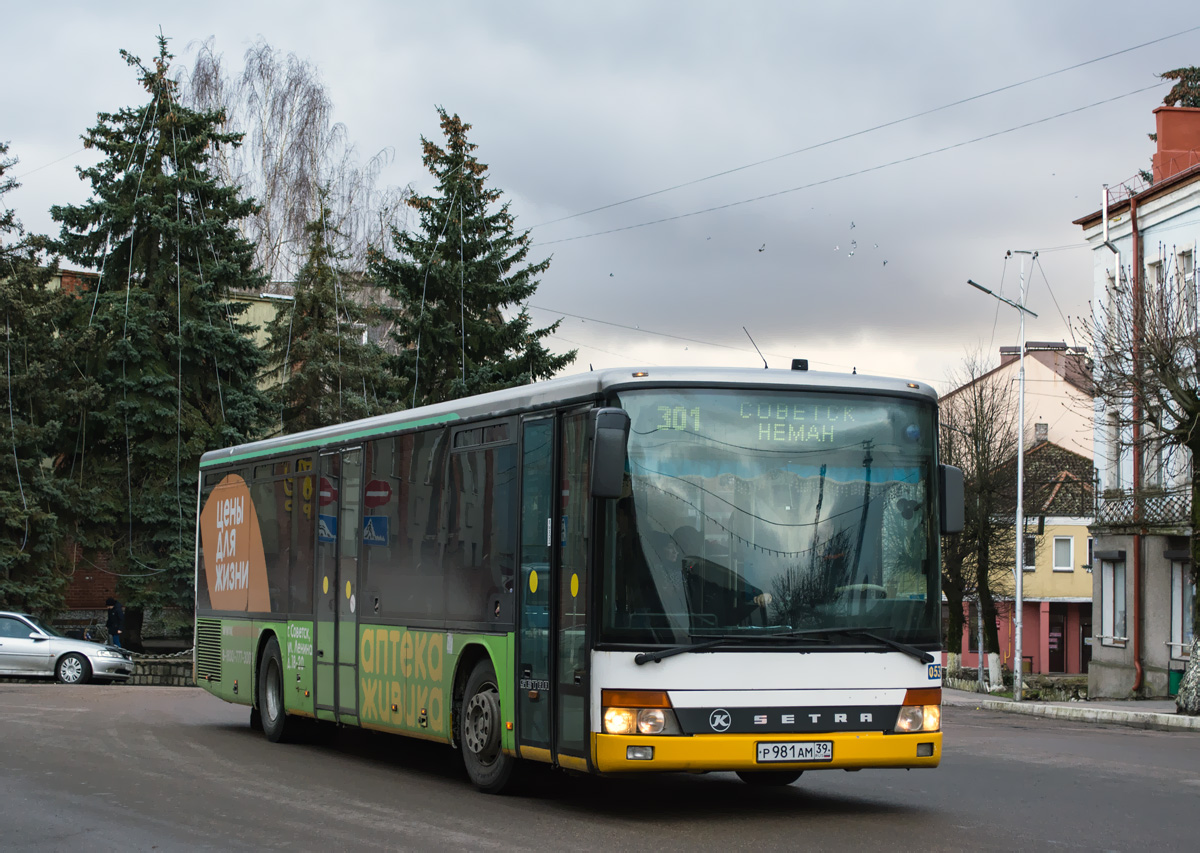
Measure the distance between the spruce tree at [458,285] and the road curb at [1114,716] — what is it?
46.8ft

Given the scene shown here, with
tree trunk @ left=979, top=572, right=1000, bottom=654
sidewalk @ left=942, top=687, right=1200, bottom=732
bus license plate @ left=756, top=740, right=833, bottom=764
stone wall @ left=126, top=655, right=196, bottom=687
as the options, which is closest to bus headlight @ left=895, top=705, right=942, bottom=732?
bus license plate @ left=756, top=740, right=833, bottom=764

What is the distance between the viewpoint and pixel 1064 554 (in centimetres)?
7000

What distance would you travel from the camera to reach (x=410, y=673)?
498 inches

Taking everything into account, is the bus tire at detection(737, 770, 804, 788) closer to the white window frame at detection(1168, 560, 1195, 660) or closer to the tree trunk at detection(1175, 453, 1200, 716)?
the tree trunk at detection(1175, 453, 1200, 716)

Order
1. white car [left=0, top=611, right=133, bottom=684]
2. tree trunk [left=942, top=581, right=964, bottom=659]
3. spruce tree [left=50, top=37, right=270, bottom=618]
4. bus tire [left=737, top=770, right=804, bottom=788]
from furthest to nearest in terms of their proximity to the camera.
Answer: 1. tree trunk [left=942, top=581, right=964, bottom=659]
2. spruce tree [left=50, top=37, right=270, bottom=618]
3. white car [left=0, top=611, right=133, bottom=684]
4. bus tire [left=737, top=770, right=804, bottom=788]

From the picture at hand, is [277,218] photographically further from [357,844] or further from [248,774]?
[357,844]

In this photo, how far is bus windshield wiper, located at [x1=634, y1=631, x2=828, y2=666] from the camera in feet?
31.2

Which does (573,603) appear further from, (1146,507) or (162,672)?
(1146,507)

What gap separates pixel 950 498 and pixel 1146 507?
29688mm

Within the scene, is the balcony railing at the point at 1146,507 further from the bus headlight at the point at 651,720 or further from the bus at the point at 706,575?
the bus headlight at the point at 651,720

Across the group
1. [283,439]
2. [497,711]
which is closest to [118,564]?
[283,439]

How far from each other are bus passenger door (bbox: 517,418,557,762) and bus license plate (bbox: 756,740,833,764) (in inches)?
59.1

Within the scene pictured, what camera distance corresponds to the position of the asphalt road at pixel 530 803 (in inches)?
357

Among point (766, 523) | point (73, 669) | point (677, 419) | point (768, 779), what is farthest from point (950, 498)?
point (73, 669)
